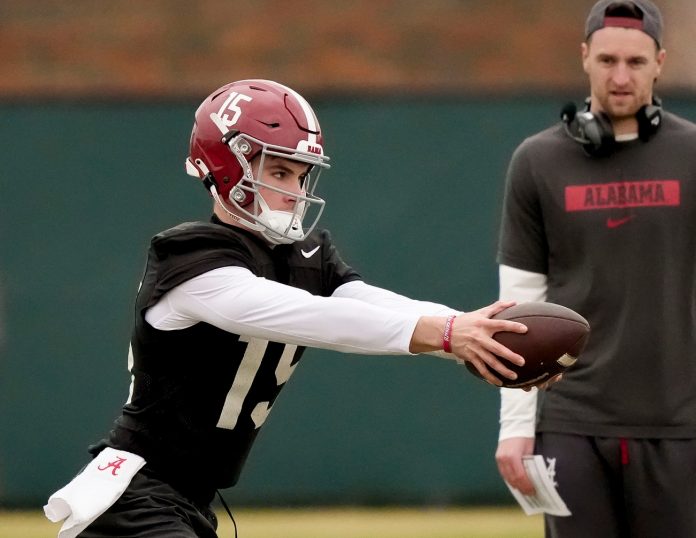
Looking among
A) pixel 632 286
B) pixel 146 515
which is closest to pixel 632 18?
pixel 632 286

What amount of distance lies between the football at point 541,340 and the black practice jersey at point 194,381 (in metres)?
0.61

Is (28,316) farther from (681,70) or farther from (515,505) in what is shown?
(681,70)

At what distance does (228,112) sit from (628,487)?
5.13 feet

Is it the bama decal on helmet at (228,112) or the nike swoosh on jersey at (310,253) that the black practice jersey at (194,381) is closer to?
the nike swoosh on jersey at (310,253)

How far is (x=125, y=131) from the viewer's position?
30.1 feet

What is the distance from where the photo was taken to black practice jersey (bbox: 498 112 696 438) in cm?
427

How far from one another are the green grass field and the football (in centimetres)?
416

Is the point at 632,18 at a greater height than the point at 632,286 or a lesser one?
greater

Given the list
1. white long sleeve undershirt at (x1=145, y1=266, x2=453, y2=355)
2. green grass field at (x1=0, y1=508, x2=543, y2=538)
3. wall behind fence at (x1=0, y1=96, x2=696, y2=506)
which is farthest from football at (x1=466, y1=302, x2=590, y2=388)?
wall behind fence at (x1=0, y1=96, x2=696, y2=506)

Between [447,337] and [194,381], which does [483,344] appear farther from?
[194,381]

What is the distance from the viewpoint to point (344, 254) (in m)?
8.95

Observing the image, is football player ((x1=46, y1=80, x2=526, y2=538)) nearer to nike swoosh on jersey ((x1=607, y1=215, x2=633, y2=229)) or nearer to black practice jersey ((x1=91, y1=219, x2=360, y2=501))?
black practice jersey ((x1=91, y1=219, x2=360, y2=501))

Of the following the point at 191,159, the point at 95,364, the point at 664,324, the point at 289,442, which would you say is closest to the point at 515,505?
the point at 289,442

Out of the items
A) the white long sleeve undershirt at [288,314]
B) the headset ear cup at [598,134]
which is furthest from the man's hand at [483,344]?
the headset ear cup at [598,134]
